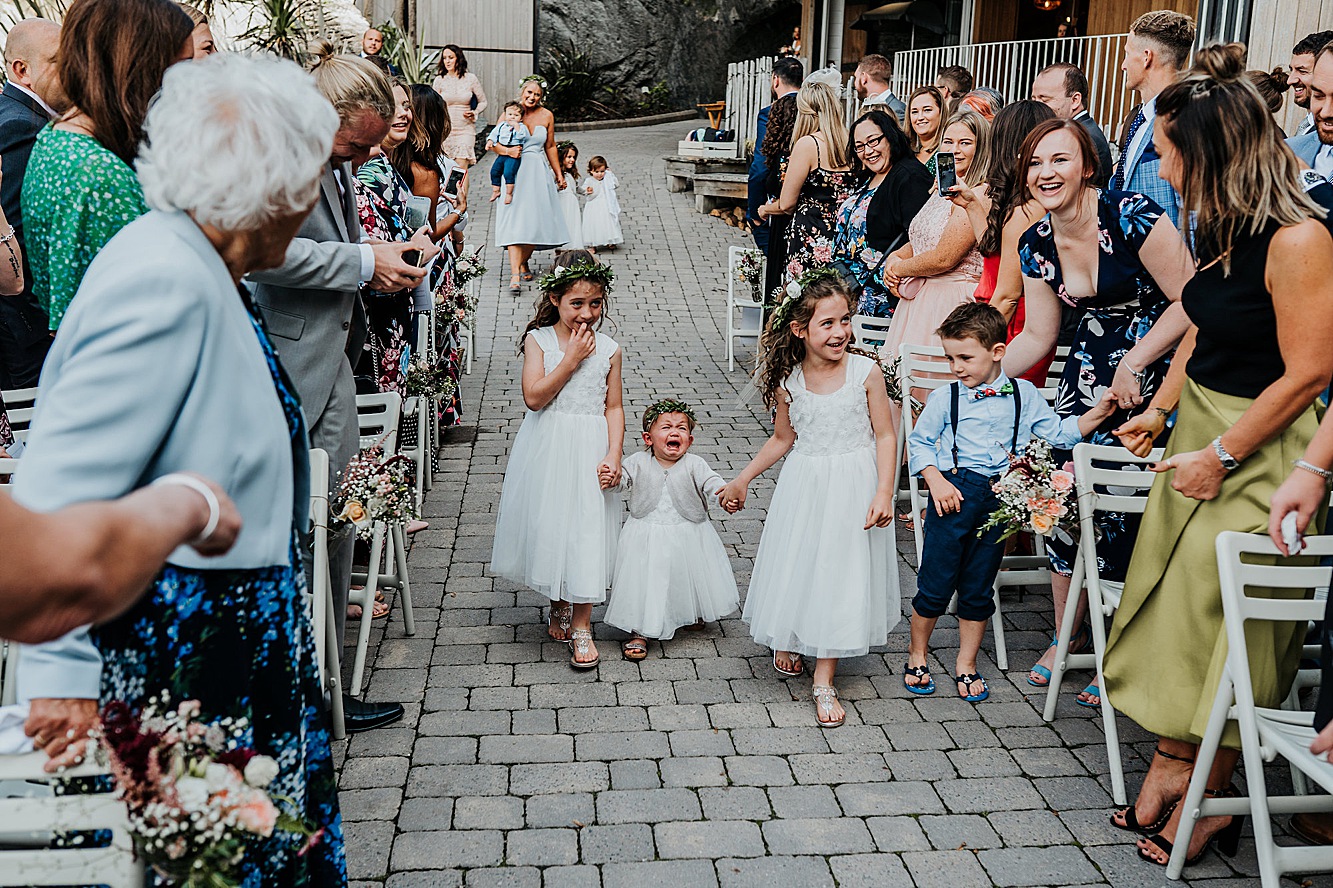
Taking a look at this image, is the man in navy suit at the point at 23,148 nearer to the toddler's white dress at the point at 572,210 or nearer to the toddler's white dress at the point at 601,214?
the toddler's white dress at the point at 572,210

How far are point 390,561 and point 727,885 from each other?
2.38 metres

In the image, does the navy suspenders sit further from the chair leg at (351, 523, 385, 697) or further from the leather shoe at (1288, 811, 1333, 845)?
the chair leg at (351, 523, 385, 697)

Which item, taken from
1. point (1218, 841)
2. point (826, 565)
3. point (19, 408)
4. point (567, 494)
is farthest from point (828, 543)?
point (19, 408)

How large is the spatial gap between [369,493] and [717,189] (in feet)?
45.3

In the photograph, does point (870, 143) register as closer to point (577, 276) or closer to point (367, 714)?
point (577, 276)

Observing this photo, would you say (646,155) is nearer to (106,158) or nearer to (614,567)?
(614,567)

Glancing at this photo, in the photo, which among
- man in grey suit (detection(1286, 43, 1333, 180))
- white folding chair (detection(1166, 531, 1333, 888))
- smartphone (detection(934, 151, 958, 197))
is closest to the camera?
white folding chair (detection(1166, 531, 1333, 888))

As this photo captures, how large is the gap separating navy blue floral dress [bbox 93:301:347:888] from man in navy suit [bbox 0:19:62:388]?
2.67 metres

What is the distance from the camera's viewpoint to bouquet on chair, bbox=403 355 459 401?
245 inches

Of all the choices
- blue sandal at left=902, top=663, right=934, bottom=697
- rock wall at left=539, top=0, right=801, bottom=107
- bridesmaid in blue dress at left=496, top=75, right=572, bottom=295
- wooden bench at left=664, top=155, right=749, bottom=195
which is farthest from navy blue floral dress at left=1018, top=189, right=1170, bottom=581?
rock wall at left=539, top=0, right=801, bottom=107

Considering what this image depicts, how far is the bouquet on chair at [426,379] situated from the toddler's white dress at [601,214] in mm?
7875

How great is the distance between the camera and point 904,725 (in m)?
4.15

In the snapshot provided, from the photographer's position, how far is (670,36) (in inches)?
1078

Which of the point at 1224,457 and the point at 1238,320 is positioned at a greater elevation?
the point at 1238,320
